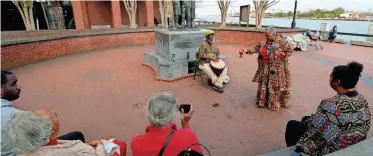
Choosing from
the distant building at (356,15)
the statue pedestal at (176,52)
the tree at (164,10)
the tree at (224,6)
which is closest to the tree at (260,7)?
the tree at (224,6)

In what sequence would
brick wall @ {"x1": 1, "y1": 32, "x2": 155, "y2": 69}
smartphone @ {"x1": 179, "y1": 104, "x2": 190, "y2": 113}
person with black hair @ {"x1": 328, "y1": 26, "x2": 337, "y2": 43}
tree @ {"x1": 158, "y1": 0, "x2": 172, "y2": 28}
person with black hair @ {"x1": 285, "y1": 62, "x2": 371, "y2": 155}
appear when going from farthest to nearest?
tree @ {"x1": 158, "y1": 0, "x2": 172, "y2": 28} < person with black hair @ {"x1": 328, "y1": 26, "x2": 337, "y2": 43} < brick wall @ {"x1": 1, "y1": 32, "x2": 155, "y2": 69} < smartphone @ {"x1": 179, "y1": 104, "x2": 190, "y2": 113} < person with black hair @ {"x1": 285, "y1": 62, "x2": 371, "y2": 155}

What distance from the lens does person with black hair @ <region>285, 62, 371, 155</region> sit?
5.45ft

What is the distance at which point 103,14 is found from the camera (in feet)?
55.7

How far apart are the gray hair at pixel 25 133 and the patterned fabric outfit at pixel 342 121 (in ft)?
6.68

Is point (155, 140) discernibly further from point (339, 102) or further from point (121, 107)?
A: point (121, 107)

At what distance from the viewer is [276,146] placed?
9.45 ft

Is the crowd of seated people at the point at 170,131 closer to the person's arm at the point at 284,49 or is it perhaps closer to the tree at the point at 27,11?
the person's arm at the point at 284,49

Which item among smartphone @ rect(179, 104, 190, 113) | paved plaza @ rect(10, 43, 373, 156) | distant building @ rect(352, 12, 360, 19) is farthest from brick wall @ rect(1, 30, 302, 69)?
distant building @ rect(352, 12, 360, 19)

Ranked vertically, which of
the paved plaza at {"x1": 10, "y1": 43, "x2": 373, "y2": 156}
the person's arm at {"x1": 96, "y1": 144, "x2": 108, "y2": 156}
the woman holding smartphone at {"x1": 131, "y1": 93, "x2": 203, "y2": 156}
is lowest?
the paved plaza at {"x1": 10, "y1": 43, "x2": 373, "y2": 156}

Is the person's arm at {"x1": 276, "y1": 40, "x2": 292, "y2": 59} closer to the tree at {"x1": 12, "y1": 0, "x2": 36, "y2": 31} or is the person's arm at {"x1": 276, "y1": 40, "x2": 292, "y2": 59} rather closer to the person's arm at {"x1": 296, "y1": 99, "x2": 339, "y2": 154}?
the person's arm at {"x1": 296, "y1": 99, "x2": 339, "y2": 154}

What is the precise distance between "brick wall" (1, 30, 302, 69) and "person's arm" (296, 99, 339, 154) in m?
8.28

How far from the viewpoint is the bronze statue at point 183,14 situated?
20.2 feet

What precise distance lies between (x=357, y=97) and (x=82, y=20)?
16.2 metres

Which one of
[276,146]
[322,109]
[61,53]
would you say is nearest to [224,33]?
[61,53]
